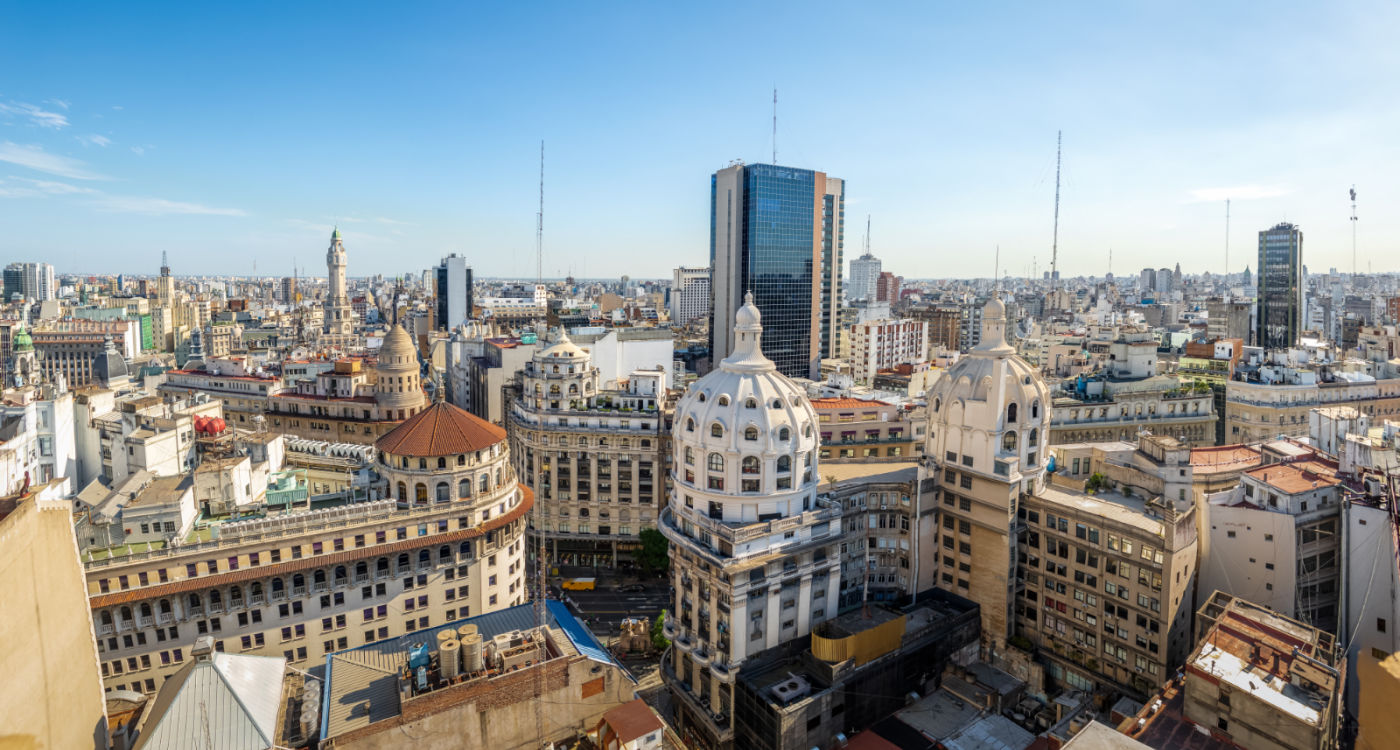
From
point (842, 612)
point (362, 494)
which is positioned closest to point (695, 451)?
point (842, 612)

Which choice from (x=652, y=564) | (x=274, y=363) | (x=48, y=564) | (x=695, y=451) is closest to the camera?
(x=48, y=564)

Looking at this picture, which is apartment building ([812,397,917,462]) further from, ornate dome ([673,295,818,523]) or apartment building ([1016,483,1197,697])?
ornate dome ([673,295,818,523])

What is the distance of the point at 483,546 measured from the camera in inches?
2859

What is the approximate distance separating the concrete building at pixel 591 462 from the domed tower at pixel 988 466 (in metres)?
38.0

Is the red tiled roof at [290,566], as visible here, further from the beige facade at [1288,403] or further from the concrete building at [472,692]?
the beige facade at [1288,403]

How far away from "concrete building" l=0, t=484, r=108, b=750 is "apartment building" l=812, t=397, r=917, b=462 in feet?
279

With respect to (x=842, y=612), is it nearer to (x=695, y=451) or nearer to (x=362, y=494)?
(x=695, y=451)

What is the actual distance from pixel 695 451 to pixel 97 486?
53.3 metres

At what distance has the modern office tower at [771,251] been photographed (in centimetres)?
18825

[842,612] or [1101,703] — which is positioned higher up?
[842,612]

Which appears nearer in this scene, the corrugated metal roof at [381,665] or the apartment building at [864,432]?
the corrugated metal roof at [381,665]

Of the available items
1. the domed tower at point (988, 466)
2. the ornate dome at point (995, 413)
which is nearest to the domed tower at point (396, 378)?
the domed tower at point (988, 466)

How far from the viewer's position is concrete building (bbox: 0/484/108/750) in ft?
57.8

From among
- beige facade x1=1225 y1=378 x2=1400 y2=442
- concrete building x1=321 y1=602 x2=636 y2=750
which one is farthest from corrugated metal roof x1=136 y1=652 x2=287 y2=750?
beige facade x1=1225 y1=378 x2=1400 y2=442
